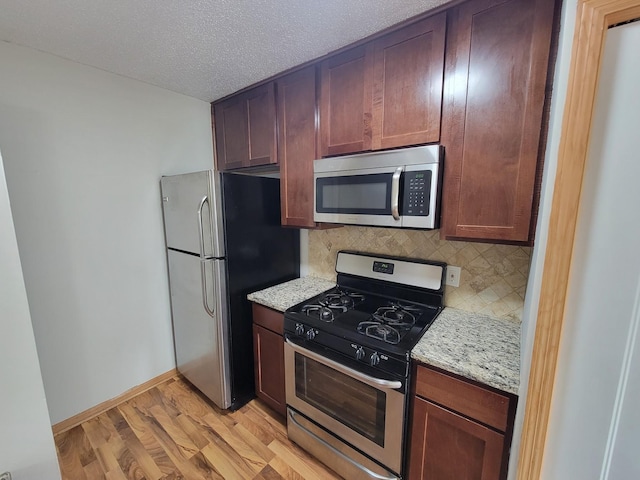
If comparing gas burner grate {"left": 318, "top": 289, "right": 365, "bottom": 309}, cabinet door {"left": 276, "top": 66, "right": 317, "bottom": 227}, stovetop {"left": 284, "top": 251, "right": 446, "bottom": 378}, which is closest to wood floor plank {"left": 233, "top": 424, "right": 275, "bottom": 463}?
stovetop {"left": 284, "top": 251, "right": 446, "bottom": 378}

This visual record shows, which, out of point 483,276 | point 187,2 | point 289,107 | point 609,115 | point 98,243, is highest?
point 187,2

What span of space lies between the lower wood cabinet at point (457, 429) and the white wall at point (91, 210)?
1.99 m

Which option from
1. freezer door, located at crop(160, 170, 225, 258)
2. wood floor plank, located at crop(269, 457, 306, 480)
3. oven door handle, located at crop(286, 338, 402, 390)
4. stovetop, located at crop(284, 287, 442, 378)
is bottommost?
wood floor plank, located at crop(269, 457, 306, 480)

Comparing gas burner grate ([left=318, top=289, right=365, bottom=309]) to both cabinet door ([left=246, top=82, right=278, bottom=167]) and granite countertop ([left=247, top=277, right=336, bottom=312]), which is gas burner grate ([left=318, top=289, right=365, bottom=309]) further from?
cabinet door ([left=246, top=82, right=278, bottom=167])

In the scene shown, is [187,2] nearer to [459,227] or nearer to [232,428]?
[459,227]

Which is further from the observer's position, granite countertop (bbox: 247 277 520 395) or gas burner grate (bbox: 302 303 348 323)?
gas burner grate (bbox: 302 303 348 323)

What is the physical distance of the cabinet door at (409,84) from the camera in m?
1.22

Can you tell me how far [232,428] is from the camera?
1815 mm

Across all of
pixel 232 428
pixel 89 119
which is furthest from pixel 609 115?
pixel 89 119

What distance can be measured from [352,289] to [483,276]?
82cm

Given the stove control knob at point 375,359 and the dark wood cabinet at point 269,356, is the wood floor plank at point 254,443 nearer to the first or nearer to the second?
the dark wood cabinet at point 269,356

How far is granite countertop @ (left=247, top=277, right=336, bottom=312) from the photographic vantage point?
1711mm

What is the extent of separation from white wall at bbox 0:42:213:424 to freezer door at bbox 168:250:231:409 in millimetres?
184

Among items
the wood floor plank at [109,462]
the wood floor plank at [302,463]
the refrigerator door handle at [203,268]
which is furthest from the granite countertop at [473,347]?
the wood floor plank at [109,462]
